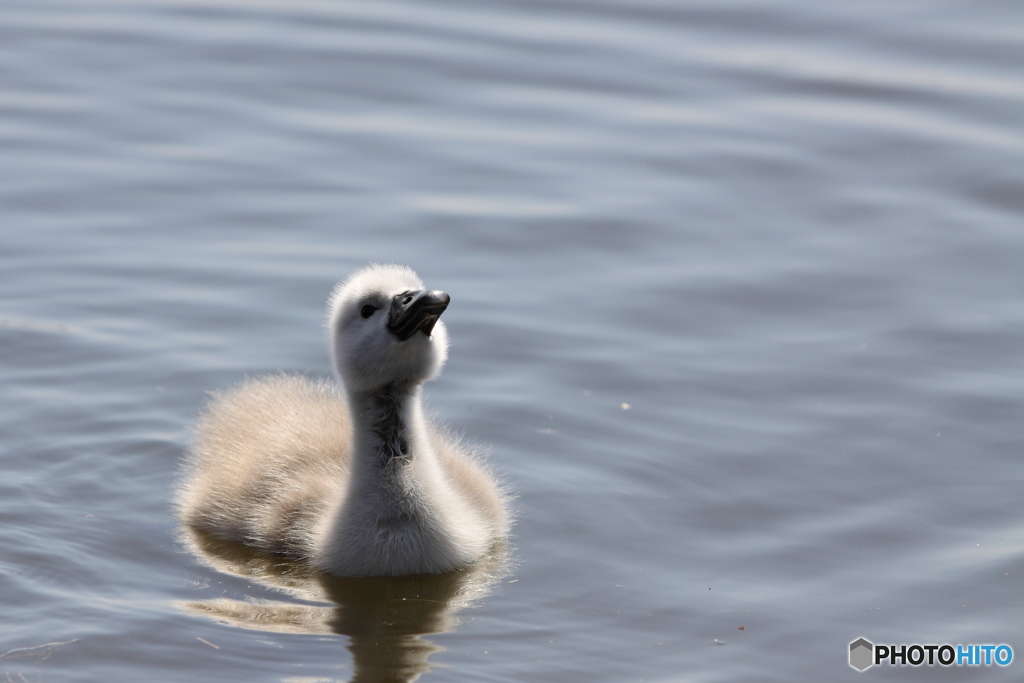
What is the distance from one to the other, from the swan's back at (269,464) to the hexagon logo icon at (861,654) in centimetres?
206

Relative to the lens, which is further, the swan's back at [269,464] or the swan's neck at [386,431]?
the swan's back at [269,464]

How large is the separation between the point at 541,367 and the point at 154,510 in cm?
217

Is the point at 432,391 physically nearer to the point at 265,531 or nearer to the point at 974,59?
the point at 265,531

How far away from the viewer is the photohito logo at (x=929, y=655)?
17.1ft

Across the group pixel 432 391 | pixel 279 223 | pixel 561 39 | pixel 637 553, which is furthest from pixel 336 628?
pixel 561 39

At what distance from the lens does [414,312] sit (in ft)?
18.3

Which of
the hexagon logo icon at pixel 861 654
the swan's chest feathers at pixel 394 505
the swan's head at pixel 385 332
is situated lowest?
the hexagon logo icon at pixel 861 654

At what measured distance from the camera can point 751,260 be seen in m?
8.60

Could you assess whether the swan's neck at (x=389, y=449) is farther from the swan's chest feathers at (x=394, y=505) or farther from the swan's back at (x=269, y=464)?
the swan's back at (x=269, y=464)

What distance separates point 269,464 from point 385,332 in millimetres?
872

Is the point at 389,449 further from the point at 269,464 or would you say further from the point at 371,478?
the point at 269,464

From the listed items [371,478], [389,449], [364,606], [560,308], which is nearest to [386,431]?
[389,449]

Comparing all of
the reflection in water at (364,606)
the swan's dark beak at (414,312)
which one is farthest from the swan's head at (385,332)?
the reflection in water at (364,606)

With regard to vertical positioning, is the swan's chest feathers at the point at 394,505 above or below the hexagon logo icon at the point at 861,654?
above
